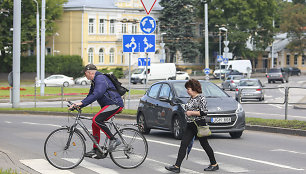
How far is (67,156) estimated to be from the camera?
1165 centimetres

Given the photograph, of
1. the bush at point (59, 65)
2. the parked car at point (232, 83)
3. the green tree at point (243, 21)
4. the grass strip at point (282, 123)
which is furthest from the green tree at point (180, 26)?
the grass strip at point (282, 123)

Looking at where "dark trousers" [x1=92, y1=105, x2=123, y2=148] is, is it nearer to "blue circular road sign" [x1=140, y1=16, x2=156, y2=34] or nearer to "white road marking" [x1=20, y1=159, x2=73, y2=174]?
"white road marking" [x1=20, y1=159, x2=73, y2=174]

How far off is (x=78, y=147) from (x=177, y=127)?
6033mm

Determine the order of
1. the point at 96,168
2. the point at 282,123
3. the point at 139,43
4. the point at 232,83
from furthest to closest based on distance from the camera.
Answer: the point at 232,83 → the point at 139,43 → the point at 282,123 → the point at 96,168

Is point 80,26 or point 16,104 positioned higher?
point 80,26

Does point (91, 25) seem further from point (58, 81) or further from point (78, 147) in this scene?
point (78, 147)

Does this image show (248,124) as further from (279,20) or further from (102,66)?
(279,20)

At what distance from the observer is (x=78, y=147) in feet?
38.3

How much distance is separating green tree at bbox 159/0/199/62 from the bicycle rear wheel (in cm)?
Answer: 8212

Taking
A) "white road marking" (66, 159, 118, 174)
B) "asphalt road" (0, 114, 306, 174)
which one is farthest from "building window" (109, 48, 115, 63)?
"white road marking" (66, 159, 118, 174)

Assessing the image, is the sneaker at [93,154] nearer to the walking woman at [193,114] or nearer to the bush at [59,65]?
the walking woman at [193,114]

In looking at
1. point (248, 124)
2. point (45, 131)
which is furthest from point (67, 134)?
point (248, 124)

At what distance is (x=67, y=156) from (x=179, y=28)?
82178 mm

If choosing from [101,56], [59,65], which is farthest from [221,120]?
[101,56]
